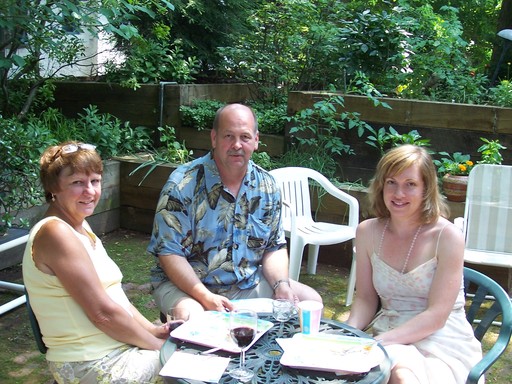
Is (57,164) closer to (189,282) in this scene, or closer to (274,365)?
(189,282)

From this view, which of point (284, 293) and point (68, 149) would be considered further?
point (284, 293)

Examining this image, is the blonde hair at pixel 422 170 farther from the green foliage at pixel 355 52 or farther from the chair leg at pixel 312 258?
the green foliage at pixel 355 52

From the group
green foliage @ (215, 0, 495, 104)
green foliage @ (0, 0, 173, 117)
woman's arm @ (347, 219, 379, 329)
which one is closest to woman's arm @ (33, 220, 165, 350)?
woman's arm @ (347, 219, 379, 329)

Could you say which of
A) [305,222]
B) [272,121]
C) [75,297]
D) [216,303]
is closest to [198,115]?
[272,121]

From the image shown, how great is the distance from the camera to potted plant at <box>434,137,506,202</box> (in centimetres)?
436

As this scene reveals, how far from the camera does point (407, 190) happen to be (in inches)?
91.2

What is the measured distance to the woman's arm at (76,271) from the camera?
6.55 ft

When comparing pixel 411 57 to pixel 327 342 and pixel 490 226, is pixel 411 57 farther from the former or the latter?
pixel 327 342

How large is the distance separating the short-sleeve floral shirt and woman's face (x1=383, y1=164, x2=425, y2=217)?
700 mm

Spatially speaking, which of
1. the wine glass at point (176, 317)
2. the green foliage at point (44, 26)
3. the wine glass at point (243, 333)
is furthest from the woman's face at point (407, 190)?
A: the green foliage at point (44, 26)

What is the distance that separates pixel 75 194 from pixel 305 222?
2.43 meters

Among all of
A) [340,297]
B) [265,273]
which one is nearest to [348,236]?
[340,297]

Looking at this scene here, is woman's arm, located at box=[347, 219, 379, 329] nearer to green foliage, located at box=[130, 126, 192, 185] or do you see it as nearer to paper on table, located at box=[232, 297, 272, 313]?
paper on table, located at box=[232, 297, 272, 313]

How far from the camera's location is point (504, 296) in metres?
2.16
